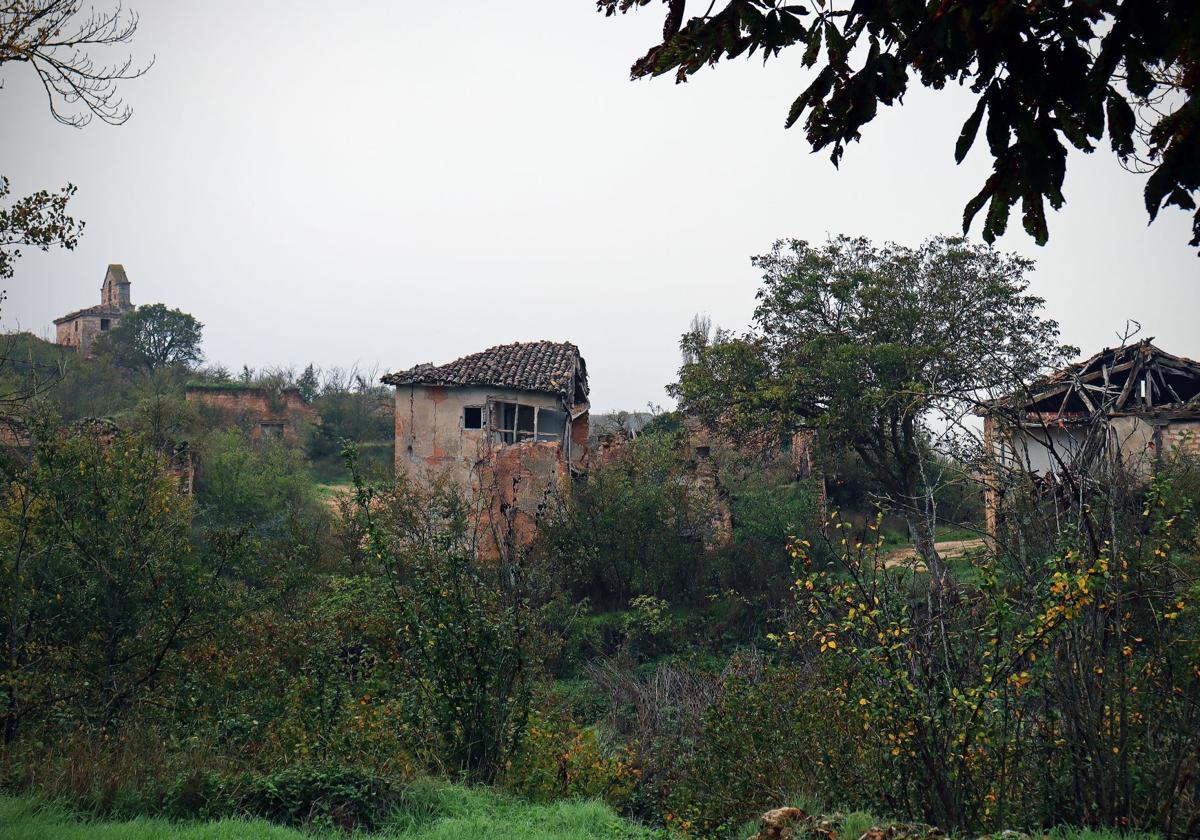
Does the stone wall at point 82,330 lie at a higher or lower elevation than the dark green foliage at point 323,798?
higher

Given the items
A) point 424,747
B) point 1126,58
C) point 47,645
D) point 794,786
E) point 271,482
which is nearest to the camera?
point 1126,58

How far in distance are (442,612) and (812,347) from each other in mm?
15632

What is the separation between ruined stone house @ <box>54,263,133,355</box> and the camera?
2226 inches

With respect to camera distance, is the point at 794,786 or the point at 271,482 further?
the point at 271,482

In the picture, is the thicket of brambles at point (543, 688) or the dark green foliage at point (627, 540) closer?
the thicket of brambles at point (543, 688)

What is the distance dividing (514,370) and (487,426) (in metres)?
2.05

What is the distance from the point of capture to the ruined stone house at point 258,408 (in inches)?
1672

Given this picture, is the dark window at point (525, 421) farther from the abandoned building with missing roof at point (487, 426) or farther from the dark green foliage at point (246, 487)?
the dark green foliage at point (246, 487)

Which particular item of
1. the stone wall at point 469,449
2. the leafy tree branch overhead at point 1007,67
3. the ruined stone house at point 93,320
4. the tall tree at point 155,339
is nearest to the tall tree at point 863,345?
the stone wall at point 469,449

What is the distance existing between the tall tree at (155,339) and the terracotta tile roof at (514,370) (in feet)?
100

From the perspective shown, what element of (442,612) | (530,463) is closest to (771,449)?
(530,463)

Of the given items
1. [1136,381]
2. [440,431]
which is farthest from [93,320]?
[1136,381]

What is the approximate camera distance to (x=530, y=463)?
976 inches

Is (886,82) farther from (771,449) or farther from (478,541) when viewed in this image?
(771,449)
